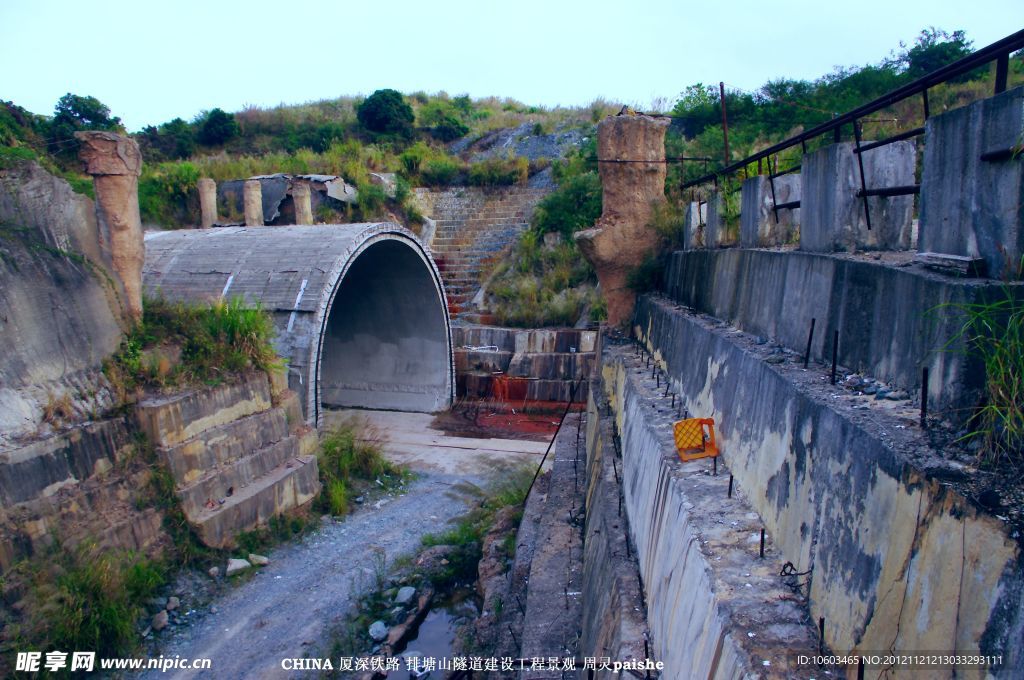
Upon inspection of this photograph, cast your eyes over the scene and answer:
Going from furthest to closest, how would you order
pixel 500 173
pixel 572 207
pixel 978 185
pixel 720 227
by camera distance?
1. pixel 500 173
2. pixel 572 207
3. pixel 720 227
4. pixel 978 185

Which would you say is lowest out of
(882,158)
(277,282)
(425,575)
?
(425,575)

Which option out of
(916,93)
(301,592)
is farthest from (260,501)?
(916,93)

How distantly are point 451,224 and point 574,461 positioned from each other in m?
14.4

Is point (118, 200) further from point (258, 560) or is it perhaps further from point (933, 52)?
point (933, 52)

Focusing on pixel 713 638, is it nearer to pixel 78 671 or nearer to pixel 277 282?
pixel 78 671

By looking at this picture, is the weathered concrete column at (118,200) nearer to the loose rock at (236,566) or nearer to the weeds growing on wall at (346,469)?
the loose rock at (236,566)

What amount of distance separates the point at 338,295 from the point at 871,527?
13729 mm

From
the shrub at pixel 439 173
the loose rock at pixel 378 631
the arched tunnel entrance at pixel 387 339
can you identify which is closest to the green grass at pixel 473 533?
the loose rock at pixel 378 631

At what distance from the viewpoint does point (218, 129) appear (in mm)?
29797

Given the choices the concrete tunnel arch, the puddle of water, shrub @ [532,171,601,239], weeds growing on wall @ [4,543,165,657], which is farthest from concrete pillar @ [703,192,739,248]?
shrub @ [532,171,601,239]

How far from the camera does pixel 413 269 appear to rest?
44.2ft

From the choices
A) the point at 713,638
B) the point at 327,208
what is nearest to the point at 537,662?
the point at 713,638

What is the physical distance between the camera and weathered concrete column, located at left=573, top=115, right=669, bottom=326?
8562 millimetres

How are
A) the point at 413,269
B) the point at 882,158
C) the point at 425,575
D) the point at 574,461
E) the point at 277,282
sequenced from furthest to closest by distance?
1. the point at 413,269
2. the point at 277,282
3. the point at 574,461
4. the point at 425,575
5. the point at 882,158
